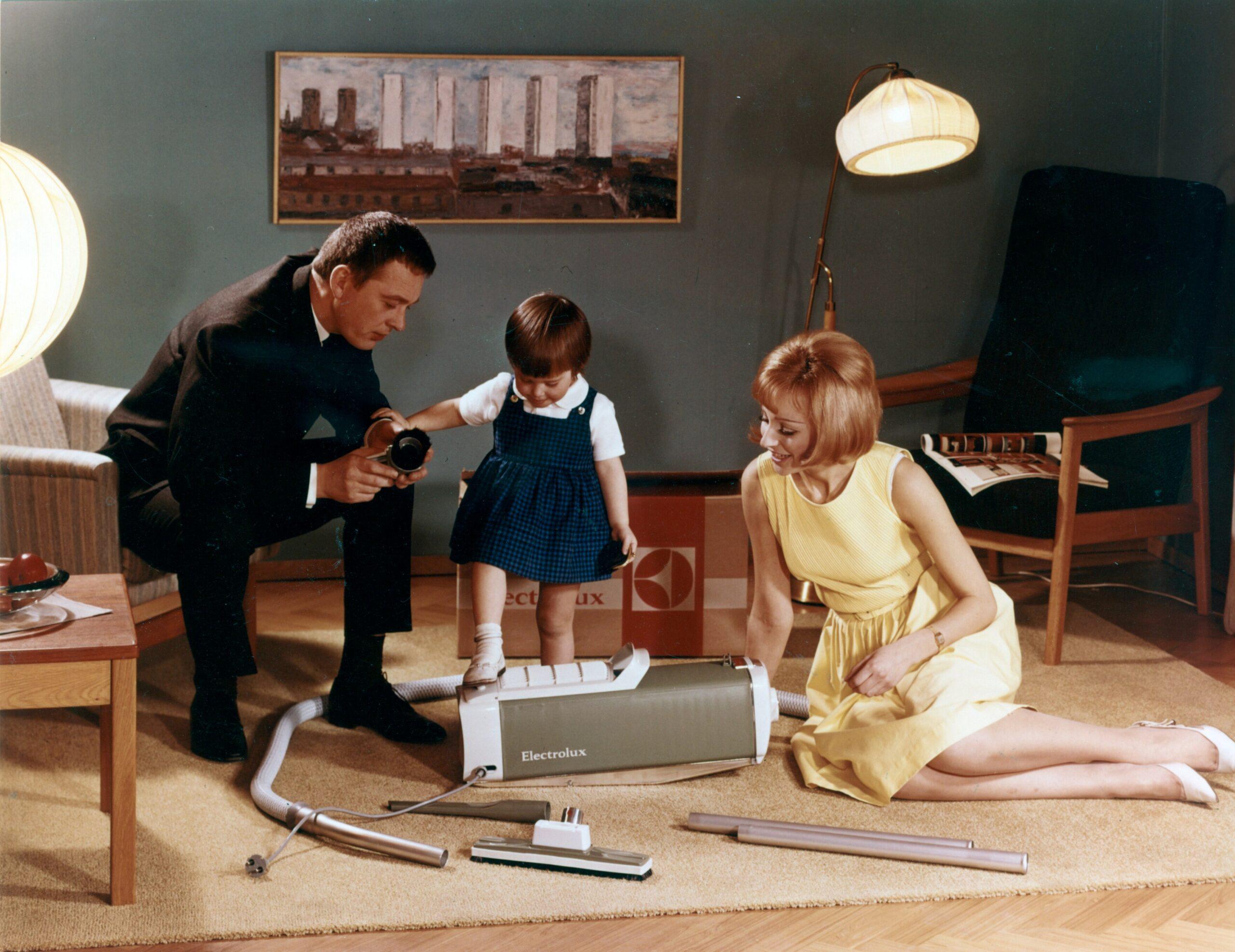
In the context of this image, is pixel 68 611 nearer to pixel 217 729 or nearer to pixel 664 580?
pixel 217 729

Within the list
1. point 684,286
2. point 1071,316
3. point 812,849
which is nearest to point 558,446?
point 812,849

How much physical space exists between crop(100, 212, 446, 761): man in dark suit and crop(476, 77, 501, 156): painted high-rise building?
1.02 metres

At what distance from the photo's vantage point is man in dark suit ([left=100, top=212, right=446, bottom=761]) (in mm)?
1924

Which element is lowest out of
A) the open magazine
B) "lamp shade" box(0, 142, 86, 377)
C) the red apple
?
the red apple

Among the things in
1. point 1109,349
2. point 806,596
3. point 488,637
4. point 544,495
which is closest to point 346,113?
point 544,495

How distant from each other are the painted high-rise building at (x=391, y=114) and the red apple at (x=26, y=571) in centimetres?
176

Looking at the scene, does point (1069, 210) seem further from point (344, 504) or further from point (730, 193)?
point (344, 504)

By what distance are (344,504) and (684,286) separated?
140 centimetres

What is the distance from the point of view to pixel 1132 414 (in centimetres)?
247

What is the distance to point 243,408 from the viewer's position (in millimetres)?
1970

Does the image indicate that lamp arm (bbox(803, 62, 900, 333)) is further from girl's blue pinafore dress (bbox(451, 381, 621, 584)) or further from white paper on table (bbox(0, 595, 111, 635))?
white paper on table (bbox(0, 595, 111, 635))

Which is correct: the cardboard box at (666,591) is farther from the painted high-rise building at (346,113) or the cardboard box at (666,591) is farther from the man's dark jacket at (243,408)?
the painted high-rise building at (346,113)

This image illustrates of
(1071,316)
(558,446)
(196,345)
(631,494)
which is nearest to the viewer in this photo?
(196,345)

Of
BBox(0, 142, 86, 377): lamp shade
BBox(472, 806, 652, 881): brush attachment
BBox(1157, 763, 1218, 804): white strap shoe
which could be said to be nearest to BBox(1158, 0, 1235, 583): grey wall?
BBox(1157, 763, 1218, 804): white strap shoe
